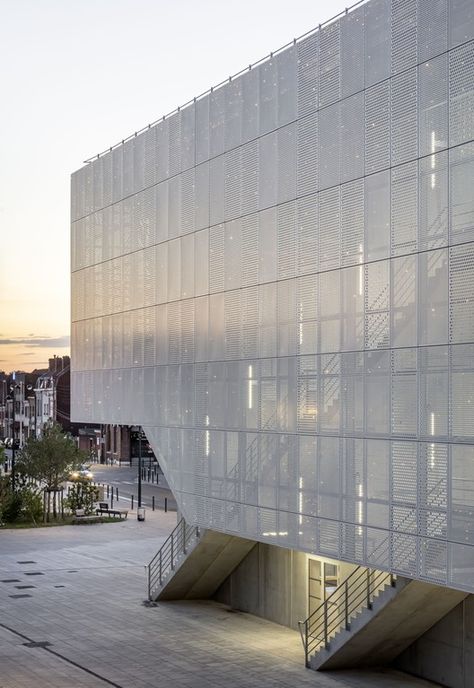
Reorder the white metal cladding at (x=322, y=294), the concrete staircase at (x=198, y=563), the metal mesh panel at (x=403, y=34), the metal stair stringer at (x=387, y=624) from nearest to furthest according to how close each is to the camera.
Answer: the white metal cladding at (x=322, y=294), the metal mesh panel at (x=403, y=34), the metal stair stringer at (x=387, y=624), the concrete staircase at (x=198, y=563)

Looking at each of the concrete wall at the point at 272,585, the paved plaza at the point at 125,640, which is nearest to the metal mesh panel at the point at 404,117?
the concrete wall at the point at 272,585

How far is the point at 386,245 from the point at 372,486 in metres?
5.37

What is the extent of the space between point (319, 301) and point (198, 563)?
11.1 m

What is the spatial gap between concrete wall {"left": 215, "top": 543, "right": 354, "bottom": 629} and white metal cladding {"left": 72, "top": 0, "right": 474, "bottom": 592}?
2.11 metres

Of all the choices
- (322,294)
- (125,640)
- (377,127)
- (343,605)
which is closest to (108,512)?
(125,640)

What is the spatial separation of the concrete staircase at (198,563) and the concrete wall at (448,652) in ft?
26.3

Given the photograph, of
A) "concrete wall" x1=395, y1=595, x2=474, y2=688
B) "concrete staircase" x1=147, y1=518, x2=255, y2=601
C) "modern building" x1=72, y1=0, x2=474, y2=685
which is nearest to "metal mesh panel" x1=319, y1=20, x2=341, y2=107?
"modern building" x1=72, y1=0, x2=474, y2=685

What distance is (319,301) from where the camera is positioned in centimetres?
2689

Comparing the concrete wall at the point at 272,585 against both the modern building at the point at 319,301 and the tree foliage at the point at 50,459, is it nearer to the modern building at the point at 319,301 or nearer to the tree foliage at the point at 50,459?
the modern building at the point at 319,301

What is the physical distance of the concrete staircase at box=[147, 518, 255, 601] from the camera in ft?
109

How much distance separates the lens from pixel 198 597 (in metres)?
35.6

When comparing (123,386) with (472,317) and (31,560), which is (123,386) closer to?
(31,560)

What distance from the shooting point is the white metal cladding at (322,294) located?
22750 millimetres

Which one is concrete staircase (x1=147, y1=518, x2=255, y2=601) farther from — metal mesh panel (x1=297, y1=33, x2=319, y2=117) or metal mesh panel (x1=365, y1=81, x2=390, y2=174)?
metal mesh panel (x1=365, y1=81, x2=390, y2=174)
